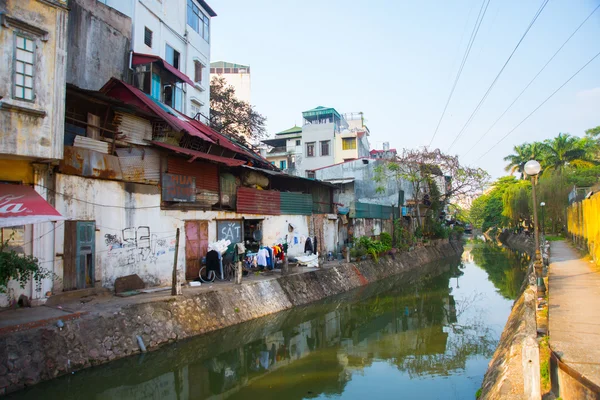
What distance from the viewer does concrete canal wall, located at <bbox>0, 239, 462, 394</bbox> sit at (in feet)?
25.0

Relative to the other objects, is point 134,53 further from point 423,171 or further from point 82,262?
point 423,171

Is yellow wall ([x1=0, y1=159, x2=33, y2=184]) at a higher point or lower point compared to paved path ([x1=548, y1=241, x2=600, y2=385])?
higher

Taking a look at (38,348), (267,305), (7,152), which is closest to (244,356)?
(267,305)

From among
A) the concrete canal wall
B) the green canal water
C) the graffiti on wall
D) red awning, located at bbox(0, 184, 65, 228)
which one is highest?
red awning, located at bbox(0, 184, 65, 228)

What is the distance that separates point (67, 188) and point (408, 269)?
941 inches

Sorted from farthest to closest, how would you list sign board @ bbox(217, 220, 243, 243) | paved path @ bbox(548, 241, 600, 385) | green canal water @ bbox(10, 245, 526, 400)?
sign board @ bbox(217, 220, 243, 243)
green canal water @ bbox(10, 245, 526, 400)
paved path @ bbox(548, 241, 600, 385)

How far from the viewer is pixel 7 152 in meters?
8.66

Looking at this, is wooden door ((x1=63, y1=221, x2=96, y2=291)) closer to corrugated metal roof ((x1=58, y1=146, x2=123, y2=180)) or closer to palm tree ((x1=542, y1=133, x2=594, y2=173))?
corrugated metal roof ((x1=58, y1=146, x2=123, y2=180))

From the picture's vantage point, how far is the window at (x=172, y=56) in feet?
69.8

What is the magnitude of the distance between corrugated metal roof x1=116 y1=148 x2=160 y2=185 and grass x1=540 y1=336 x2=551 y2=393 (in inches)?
452

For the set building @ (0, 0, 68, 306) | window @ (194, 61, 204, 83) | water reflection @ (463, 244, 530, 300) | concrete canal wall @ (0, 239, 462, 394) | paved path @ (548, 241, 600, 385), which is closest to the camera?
paved path @ (548, 241, 600, 385)

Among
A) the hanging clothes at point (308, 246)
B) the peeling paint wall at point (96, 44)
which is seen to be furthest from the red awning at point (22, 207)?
the hanging clothes at point (308, 246)

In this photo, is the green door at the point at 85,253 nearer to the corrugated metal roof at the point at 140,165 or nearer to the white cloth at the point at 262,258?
the corrugated metal roof at the point at 140,165

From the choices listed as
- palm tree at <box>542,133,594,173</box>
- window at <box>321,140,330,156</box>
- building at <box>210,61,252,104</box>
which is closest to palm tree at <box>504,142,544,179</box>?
palm tree at <box>542,133,594,173</box>
